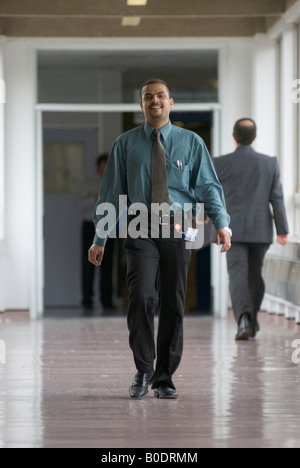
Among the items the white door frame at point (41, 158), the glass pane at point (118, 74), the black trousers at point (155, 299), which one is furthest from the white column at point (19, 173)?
the black trousers at point (155, 299)

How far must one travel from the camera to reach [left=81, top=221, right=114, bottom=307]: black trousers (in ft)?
38.8

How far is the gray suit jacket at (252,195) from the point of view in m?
7.83

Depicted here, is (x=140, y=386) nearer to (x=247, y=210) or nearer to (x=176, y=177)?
(x=176, y=177)

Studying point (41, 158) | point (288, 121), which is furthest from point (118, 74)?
point (288, 121)

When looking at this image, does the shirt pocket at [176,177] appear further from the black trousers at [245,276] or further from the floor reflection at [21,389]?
the black trousers at [245,276]

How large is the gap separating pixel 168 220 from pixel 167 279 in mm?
316

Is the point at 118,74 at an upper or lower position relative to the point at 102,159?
upper

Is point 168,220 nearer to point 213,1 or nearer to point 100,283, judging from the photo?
point 213,1

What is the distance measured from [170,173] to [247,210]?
Result: 2.77 meters

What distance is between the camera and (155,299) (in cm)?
515

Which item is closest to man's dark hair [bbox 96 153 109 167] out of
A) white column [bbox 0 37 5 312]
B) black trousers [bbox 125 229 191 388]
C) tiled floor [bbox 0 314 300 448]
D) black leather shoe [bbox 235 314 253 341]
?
white column [bbox 0 37 5 312]

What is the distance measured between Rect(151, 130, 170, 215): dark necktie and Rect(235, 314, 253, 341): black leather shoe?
297cm

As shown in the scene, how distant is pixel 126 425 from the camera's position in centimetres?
449

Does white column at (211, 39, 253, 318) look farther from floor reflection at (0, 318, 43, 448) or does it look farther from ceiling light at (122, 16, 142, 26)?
floor reflection at (0, 318, 43, 448)
